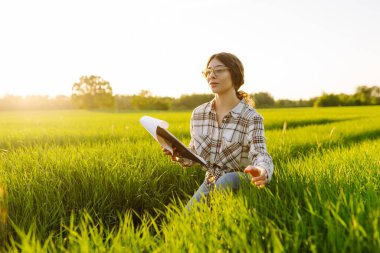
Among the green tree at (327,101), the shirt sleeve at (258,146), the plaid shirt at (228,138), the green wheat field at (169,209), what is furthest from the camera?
the green tree at (327,101)

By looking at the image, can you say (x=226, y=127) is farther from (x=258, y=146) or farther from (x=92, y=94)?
(x=92, y=94)

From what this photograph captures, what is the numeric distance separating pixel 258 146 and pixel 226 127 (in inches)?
15.7

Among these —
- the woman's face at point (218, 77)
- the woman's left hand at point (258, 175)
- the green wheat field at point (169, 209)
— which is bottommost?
the green wheat field at point (169, 209)

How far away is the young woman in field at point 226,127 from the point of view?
288 cm

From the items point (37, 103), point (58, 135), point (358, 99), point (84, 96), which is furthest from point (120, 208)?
point (84, 96)

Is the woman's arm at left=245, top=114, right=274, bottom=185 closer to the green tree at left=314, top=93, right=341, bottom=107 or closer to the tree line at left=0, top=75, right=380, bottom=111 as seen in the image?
the tree line at left=0, top=75, right=380, bottom=111

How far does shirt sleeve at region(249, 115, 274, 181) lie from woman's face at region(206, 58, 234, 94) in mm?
392

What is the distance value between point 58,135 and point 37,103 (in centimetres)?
5085

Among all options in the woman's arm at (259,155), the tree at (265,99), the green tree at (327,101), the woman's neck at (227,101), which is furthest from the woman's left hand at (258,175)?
the green tree at (327,101)

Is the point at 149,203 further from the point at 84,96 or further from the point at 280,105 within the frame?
the point at 84,96

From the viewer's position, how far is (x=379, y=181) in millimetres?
2629

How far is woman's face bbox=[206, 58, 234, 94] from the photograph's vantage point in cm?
296

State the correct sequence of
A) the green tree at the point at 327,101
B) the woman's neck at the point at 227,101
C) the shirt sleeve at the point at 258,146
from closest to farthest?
the shirt sleeve at the point at 258,146, the woman's neck at the point at 227,101, the green tree at the point at 327,101

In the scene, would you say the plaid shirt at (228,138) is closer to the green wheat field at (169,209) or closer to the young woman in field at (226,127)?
the young woman in field at (226,127)
